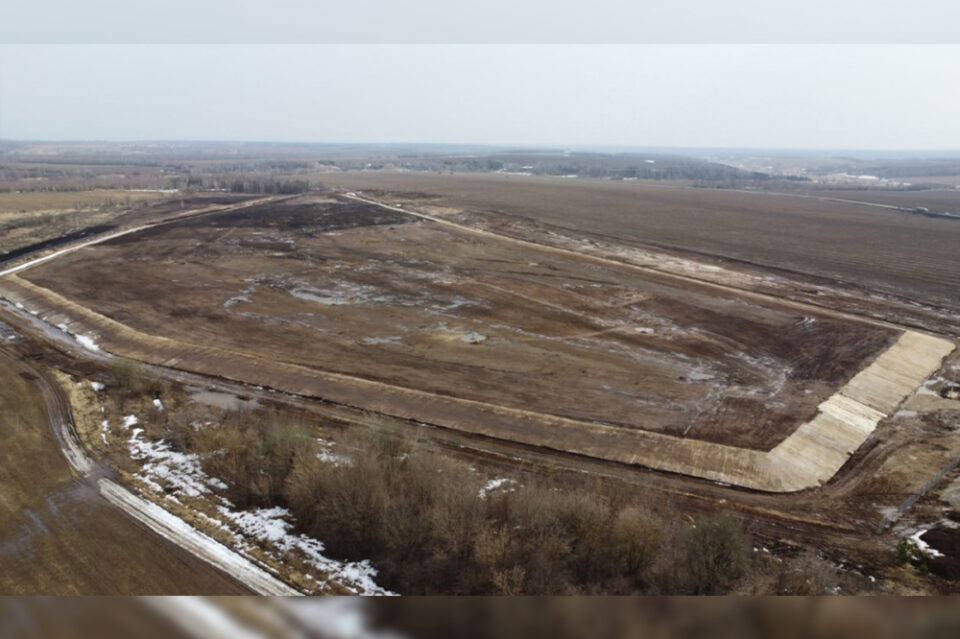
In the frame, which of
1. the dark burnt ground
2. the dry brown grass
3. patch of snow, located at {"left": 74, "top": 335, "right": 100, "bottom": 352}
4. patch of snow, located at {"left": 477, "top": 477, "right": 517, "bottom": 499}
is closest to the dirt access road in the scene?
patch of snow, located at {"left": 477, "top": 477, "right": 517, "bottom": 499}

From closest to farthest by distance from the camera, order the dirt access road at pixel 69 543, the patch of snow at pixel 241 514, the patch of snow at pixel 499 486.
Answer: the dirt access road at pixel 69 543 < the patch of snow at pixel 241 514 < the patch of snow at pixel 499 486

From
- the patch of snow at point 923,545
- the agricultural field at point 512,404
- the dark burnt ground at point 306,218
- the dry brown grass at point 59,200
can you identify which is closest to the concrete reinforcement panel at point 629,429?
the agricultural field at point 512,404

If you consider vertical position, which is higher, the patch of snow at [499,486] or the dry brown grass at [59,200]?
the dry brown grass at [59,200]

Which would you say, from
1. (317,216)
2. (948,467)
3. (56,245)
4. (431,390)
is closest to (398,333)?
(431,390)

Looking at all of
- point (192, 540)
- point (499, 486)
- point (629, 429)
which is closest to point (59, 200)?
point (192, 540)

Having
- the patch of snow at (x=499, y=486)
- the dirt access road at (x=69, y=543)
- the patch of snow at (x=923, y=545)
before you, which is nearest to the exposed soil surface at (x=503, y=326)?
the patch of snow at (x=923, y=545)

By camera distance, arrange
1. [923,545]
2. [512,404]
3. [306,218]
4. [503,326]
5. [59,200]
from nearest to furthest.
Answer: [923,545] < [512,404] < [503,326] < [306,218] < [59,200]

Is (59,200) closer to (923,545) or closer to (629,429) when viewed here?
(629,429)

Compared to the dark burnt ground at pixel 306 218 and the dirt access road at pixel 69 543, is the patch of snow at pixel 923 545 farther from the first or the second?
the dark burnt ground at pixel 306 218

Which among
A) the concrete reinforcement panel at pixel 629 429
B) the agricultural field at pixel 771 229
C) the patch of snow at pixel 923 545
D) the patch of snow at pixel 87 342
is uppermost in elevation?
the agricultural field at pixel 771 229

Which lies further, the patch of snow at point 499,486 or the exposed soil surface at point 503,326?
the exposed soil surface at point 503,326

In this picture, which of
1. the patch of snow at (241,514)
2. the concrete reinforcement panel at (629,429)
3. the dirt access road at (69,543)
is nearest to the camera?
the dirt access road at (69,543)
